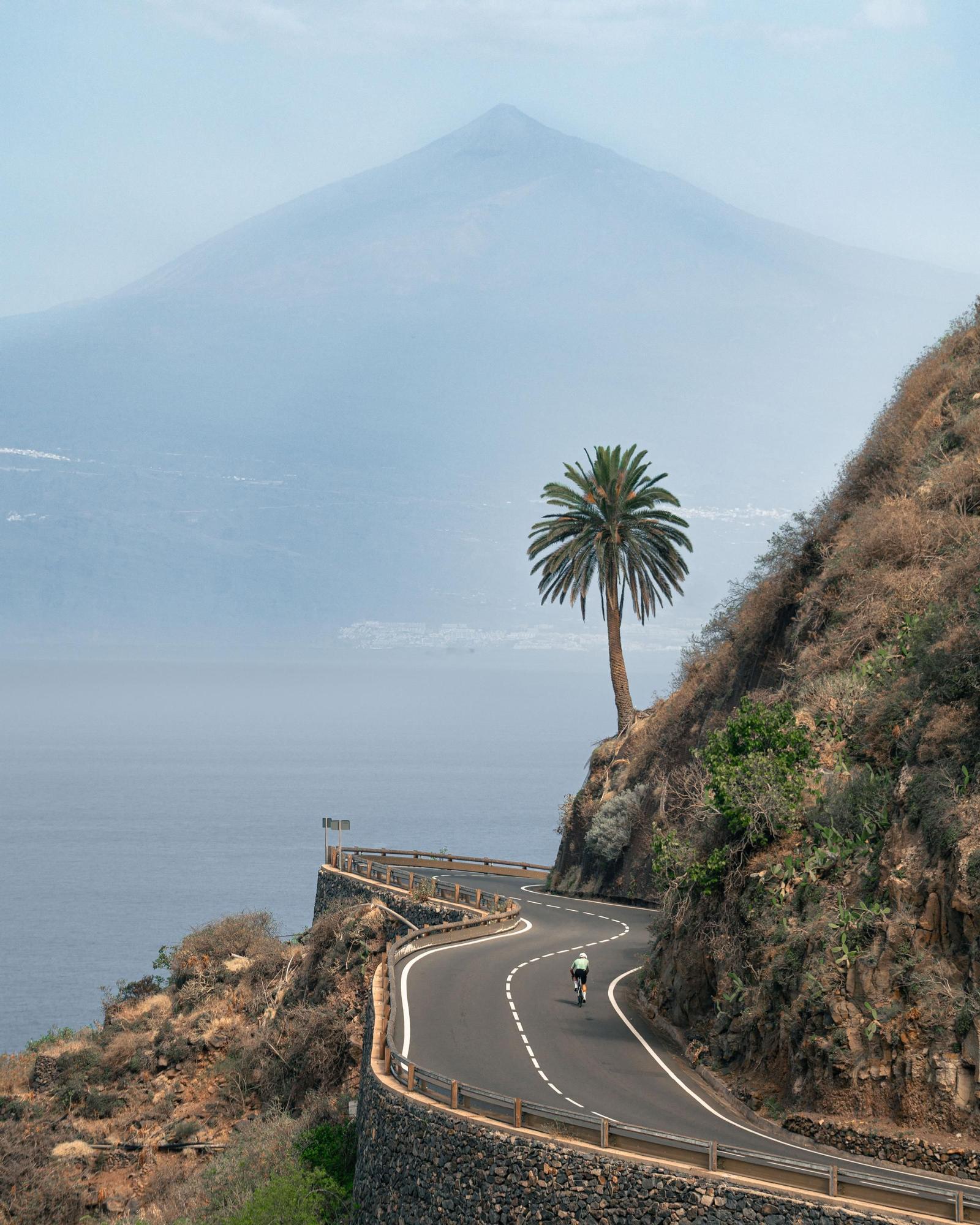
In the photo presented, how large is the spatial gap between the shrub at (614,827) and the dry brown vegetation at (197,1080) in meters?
9.88

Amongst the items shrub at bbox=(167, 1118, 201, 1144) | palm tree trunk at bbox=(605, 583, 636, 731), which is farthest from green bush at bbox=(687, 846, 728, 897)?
palm tree trunk at bbox=(605, 583, 636, 731)

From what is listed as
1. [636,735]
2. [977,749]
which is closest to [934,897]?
[977,749]

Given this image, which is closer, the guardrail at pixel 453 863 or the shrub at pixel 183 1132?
the shrub at pixel 183 1132

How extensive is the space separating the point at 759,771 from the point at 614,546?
103 ft

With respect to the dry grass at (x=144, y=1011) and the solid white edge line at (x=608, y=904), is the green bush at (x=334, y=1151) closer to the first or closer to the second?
the solid white edge line at (x=608, y=904)

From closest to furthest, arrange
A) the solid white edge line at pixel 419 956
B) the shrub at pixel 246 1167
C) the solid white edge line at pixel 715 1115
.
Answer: the solid white edge line at pixel 715 1115, the solid white edge line at pixel 419 956, the shrub at pixel 246 1167

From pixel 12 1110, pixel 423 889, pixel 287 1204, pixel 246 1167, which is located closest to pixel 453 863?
pixel 423 889

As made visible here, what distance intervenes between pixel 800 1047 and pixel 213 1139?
20100 mm

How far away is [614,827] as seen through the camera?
46906 millimetres

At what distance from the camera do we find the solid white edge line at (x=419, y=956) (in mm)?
24766

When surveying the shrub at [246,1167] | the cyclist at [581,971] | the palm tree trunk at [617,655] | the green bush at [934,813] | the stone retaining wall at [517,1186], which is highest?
the palm tree trunk at [617,655]

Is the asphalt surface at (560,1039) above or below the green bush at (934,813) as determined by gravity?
below

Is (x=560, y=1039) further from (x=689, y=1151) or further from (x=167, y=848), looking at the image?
(x=167, y=848)

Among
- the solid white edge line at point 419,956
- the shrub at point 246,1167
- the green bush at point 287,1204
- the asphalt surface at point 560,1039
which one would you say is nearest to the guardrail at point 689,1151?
the asphalt surface at point 560,1039
